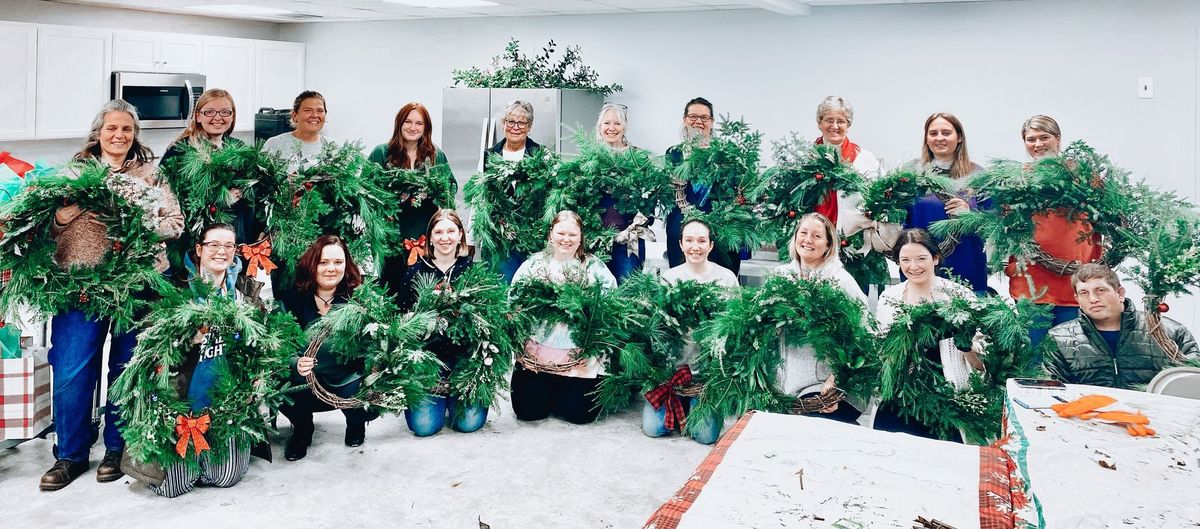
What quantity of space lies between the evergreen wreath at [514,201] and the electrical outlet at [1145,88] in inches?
147

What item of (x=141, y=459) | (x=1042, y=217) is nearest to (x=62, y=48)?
(x=141, y=459)

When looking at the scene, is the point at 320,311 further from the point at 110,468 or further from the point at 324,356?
the point at 110,468

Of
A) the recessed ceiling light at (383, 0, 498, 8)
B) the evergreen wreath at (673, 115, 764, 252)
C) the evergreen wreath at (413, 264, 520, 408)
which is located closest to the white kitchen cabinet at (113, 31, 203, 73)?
the recessed ceiling light at (383, 0, 498, 8)

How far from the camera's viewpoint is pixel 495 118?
754 centimetres

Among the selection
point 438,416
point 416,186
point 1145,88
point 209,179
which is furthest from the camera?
point 1145,88

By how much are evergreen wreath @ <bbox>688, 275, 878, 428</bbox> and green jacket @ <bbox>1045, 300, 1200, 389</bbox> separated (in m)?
0.67

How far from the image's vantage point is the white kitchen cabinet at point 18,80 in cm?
691

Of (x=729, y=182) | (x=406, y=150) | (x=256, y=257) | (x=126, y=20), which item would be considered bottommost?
(x=256, y=257)

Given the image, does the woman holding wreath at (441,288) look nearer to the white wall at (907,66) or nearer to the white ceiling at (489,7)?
the white ceiling at (489,7)

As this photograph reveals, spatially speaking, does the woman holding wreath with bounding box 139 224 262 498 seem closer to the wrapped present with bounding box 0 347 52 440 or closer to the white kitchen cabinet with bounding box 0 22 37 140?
the wrapped present with bounding box 0 347 52 440

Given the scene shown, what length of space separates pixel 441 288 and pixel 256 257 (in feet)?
2.48

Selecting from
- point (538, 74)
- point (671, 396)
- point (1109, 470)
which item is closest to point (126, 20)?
point (538, 74)

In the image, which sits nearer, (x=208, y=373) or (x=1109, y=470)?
(x=1109, y=470)

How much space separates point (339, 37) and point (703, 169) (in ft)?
19.7
